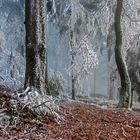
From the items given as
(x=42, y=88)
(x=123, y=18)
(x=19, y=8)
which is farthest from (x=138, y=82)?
(x=42, y=88)

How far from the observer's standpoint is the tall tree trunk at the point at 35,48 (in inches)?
291

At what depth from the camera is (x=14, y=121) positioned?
18.2ft

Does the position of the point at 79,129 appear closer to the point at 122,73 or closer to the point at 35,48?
the point at 35,48

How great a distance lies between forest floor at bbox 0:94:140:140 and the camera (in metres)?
5.23

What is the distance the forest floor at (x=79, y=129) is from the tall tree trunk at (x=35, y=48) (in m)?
0.90

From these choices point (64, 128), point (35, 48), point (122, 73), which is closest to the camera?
point (64, 128)

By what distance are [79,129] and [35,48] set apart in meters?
2.23

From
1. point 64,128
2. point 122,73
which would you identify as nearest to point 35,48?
point 64,128

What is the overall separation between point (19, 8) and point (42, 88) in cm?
958

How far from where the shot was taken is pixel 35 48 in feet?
24.4

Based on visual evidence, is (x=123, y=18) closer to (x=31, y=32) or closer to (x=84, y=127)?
(x=31, y=32)

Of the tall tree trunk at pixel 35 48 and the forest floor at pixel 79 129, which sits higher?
the tall tree trunk at pixel 35 48

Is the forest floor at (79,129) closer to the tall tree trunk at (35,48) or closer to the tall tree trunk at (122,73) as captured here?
the tall tree trunk at (35,48)

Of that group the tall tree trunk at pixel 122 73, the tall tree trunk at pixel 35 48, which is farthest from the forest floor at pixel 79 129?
the tall tree trunk at pixel 122 73
